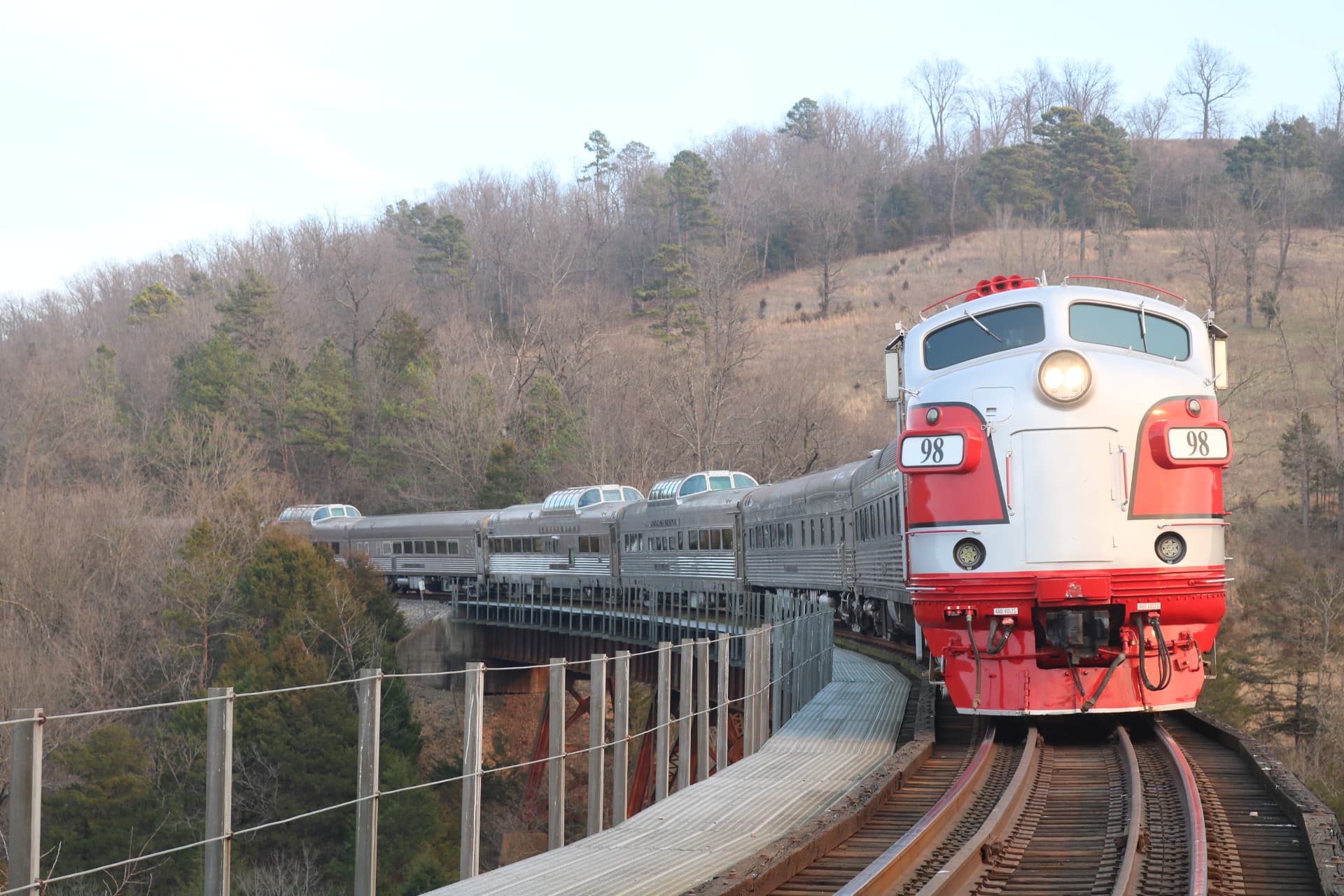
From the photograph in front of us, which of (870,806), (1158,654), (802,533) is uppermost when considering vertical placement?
(802,533)

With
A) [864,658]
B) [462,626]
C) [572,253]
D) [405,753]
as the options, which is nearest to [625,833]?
[864,658]

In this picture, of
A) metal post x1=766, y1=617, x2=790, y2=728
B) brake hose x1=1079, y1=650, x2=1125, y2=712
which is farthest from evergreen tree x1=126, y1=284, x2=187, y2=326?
brake hose x1=1079, y1=650, x2=1125, y2=712

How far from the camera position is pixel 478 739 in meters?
7.89

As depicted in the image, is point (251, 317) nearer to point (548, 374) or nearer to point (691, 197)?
point (548, 374)

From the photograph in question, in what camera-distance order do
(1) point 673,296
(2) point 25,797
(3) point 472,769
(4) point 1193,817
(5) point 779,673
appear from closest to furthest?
(2) point 25,797 → (3) point 472,769 → (4) point 1193,817 → (5) point 779,673 → (1) point 673,296

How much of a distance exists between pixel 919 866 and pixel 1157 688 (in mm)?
4084

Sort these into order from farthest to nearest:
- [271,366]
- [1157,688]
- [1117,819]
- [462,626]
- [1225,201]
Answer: [1225,201]
[271,366]
[462,626]
[1157,688]
[1117,819]

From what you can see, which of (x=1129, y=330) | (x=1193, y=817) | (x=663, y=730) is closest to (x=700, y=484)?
(x=1129, y=330)

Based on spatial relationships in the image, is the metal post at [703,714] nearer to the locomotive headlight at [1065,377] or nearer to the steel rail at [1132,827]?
the steel rail at [1132,827]

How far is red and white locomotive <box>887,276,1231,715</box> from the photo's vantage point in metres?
10.8

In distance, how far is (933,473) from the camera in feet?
36.6

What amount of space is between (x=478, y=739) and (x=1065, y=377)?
236 inches

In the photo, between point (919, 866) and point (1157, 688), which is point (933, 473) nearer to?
point (1157, 688)

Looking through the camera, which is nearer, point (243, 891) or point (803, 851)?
point (803, 851)
